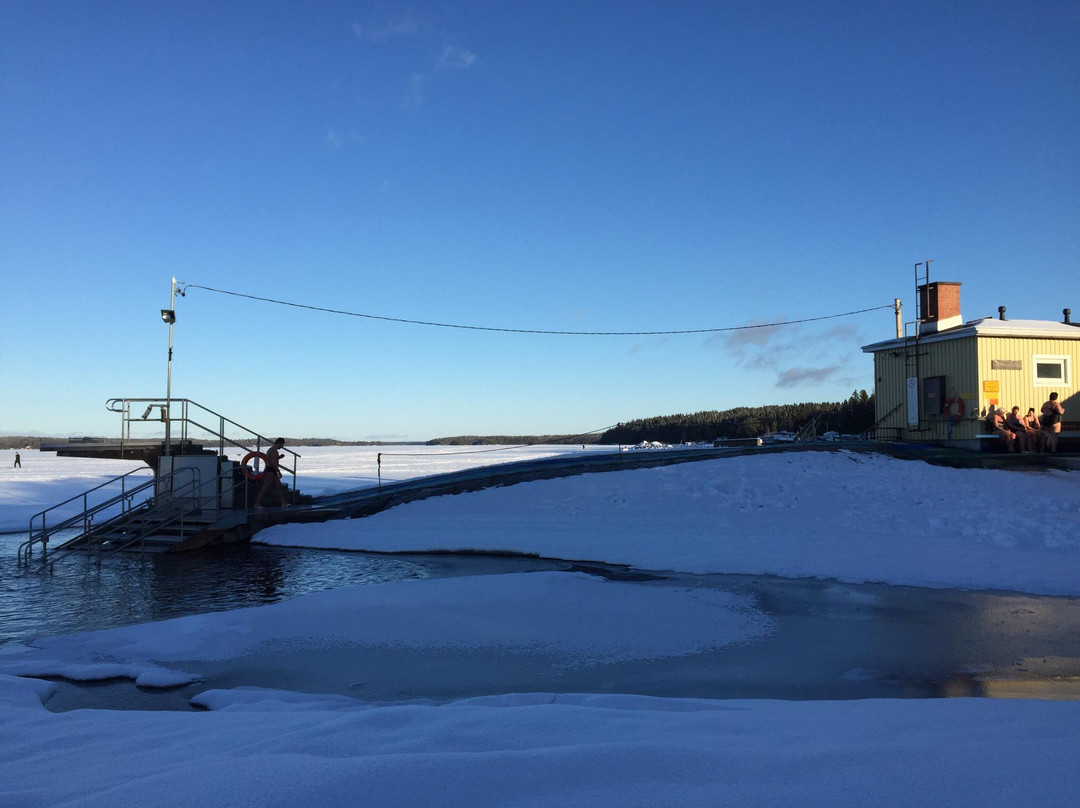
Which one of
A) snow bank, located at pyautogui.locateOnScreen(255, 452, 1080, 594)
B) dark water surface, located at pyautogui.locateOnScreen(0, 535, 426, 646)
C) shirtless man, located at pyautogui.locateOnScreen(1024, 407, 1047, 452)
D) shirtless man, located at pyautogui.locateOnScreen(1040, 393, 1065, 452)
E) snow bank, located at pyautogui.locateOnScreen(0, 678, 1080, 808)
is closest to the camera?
snow bank, located at pyautogui.locateOnScreen(0, 678, 1080, 808)

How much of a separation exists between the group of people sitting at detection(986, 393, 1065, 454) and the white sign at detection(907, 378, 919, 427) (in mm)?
2166

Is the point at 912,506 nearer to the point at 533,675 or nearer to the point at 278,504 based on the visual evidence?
the point at 533,675

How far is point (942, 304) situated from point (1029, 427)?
5.17m

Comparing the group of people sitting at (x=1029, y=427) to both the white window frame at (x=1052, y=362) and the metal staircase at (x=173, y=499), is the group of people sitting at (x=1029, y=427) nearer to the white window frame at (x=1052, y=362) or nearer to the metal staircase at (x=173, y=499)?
the white window frame at (x=1052, y=362)

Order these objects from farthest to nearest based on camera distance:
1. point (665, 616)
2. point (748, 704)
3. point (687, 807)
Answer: point (665, 616)
point (748, 704)
point (687, 807)

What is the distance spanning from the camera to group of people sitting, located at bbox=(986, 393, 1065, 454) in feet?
64.1

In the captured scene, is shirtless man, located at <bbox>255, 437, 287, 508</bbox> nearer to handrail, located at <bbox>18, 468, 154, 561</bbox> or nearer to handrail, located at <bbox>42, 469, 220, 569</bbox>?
handrail, located at <bbox>42, 469, 220, 569</bbox>

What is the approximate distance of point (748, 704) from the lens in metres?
5.05

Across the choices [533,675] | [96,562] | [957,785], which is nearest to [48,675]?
[533,675]

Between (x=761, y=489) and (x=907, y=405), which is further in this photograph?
(x=907, y=405)

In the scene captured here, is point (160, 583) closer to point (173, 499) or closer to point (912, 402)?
point (173, 499)

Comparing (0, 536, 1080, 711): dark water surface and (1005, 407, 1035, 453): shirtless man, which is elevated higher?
(1005, 407, 1035, 453): shirtless man

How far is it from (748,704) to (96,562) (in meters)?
14.2

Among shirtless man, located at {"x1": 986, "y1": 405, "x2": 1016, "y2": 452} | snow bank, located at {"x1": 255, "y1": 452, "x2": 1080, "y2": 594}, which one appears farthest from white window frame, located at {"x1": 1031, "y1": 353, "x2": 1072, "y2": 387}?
snow bank, located at {"x1": 255, "y1": 452, "x2": 1080, "y2": 594}
